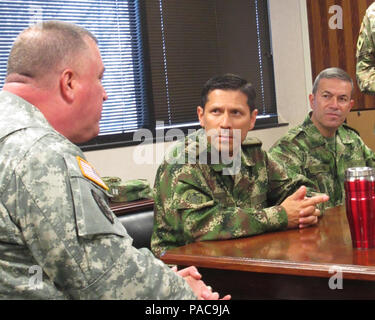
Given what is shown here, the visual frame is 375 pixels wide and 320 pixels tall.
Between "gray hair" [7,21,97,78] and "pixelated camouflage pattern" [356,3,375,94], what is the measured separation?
2424 millimetres

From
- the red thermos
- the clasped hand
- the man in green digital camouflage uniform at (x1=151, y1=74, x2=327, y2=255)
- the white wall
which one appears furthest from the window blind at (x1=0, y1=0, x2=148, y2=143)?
the red thermos

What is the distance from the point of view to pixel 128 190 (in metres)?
3.24

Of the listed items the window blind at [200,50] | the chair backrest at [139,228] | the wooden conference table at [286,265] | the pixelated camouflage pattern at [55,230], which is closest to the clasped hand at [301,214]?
the wooden conference table at [286,265]

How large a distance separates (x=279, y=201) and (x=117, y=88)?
1.97 m

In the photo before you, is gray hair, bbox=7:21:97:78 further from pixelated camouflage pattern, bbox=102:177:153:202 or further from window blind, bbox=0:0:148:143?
window blind, bbox=0:0:148:143

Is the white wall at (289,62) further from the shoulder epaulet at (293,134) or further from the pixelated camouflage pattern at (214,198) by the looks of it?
the pixelated camouflage pattern at (214,198)

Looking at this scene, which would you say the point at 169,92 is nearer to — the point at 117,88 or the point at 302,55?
the point at 117,88

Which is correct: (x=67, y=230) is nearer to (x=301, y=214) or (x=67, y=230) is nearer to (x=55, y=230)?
(x=55, y=230)

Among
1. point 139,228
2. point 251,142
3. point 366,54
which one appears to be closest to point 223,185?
point 251,142

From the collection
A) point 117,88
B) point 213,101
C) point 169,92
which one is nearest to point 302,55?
point 169,92

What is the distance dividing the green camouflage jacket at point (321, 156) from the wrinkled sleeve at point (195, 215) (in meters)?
1.08

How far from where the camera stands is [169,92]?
4.26m

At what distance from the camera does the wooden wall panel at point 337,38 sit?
183 inches

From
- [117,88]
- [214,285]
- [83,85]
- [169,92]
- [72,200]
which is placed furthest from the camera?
[169,92]
